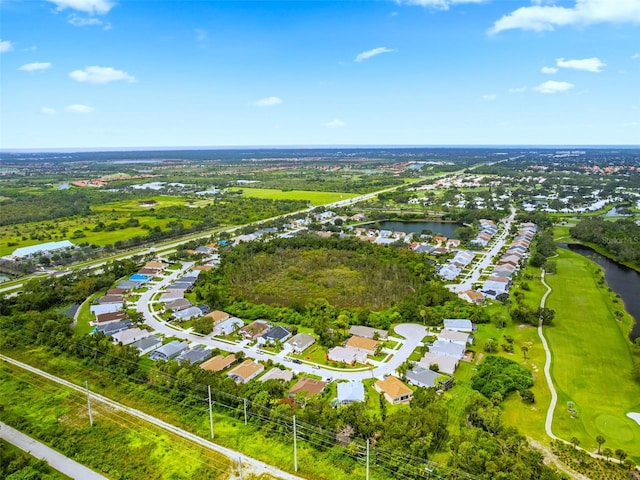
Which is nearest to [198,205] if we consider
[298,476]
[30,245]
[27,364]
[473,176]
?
[30,245]

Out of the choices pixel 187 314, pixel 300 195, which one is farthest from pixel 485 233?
pixel 300 195

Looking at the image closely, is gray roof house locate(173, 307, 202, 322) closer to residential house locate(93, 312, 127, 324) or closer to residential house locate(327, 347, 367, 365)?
residential house locate(93, 312, 127, 324)

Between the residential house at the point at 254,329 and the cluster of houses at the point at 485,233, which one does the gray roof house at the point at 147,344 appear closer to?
the residential house at the point at 254,329

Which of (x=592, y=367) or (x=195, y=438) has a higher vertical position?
(x=195, y=438)

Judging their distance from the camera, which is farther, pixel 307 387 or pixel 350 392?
pixel 307 387

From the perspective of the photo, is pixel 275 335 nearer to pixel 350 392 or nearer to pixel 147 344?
pixel 350 392
